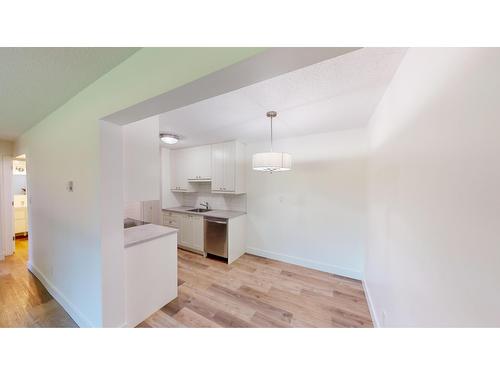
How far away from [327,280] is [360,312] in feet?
2.06

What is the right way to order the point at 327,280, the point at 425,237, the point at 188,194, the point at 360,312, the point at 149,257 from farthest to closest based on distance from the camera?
the point at 188,194, the point at 327,280, the point at 360,312, the point at 149,257, the point at 425,237

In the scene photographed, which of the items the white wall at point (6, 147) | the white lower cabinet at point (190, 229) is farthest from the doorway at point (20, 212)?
the white lower cabinet at point (190, 229)

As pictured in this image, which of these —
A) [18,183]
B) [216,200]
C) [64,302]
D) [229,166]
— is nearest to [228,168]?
[229,166]

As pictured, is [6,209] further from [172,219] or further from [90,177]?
[90,177]

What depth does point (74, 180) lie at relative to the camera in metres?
1.58

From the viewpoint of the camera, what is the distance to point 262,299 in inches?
82.3

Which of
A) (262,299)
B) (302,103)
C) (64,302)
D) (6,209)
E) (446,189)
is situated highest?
(302,103)

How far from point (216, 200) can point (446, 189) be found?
3601 mm

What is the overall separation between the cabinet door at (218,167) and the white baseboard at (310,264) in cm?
149

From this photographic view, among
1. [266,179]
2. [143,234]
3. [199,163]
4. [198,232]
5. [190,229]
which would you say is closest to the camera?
[143,234]

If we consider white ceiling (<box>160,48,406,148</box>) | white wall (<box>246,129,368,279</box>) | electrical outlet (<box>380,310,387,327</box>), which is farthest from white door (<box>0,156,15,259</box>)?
electrical outlet (<box>380,310,387,327</box>)
